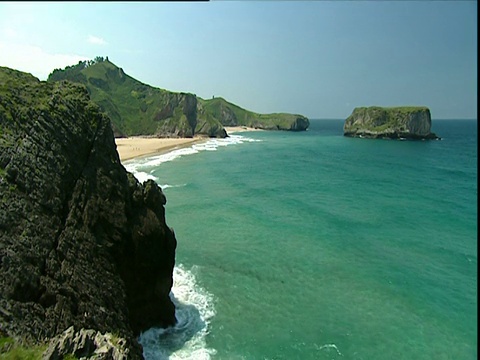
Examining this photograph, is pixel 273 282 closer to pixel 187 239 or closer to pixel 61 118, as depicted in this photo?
pixel 187 239

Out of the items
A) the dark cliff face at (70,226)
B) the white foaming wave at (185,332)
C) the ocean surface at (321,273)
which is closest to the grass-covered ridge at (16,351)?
the dark cliff face at (70,226)

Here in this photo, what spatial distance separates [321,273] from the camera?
86.4 ft

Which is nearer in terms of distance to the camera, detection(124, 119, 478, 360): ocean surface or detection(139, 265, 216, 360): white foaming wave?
detection(139, 265, 216, 360): white foaming wave

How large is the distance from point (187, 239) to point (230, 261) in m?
6.25

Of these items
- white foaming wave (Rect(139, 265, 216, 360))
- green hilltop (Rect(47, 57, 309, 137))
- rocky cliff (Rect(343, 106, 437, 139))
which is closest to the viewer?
white foaming wave (Rect(139, 265, 216, 360))

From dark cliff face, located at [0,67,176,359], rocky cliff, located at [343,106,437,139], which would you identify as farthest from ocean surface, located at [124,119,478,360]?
rocky cliff, located at [343,106,437,139]

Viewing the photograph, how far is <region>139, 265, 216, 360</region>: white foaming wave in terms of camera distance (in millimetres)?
16844

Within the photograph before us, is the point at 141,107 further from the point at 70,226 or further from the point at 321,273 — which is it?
the point at 70,226

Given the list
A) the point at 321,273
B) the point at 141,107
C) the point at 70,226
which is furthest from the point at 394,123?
the point at 70,226

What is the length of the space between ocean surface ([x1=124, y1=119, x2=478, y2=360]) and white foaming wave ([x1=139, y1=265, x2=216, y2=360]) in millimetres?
66

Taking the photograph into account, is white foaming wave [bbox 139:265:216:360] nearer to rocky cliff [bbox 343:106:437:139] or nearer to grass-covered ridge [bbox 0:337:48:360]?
grass-covered ridge [bbox 0:337:48:360]

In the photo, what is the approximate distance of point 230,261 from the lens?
27859 millimetres

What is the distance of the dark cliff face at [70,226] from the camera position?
455 inches

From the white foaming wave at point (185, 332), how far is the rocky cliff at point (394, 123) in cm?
15530
